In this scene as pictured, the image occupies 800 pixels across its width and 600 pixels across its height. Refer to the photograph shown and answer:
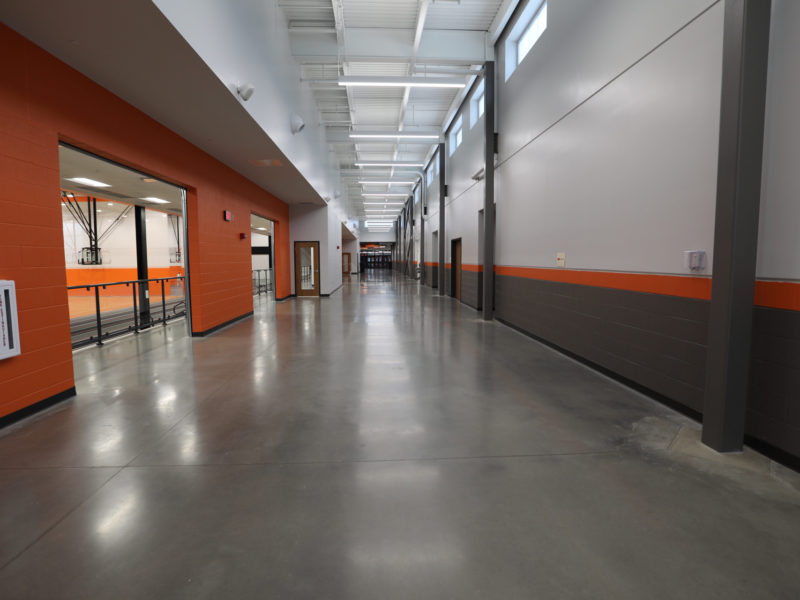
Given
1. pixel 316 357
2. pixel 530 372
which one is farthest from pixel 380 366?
pixel 530 372

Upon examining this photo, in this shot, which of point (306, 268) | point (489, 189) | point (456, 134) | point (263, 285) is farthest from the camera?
point (263, 285)

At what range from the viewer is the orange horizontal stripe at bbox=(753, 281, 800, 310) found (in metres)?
2.51

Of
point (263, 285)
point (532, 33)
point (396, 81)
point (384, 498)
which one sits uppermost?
point (532, 33)

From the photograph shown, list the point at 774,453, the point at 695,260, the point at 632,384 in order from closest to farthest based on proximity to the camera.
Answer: the point at 774,453, the point at 695,260, the point at 632,384

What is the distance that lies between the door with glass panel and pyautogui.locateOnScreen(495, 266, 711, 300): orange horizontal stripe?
9.66 meters

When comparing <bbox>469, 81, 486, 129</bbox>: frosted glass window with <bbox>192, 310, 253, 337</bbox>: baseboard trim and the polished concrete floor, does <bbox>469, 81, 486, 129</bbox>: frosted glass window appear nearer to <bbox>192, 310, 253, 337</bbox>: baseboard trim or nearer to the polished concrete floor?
<bbox>192, 310, 253, 337</bbox>: baseboard trim

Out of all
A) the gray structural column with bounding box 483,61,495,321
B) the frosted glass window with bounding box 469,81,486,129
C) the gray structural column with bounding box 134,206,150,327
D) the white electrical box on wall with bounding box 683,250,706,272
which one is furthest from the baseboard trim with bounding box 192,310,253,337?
the frosted glass window with bounding box 469,81,486,129

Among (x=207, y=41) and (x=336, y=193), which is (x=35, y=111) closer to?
(x=207, y=41)

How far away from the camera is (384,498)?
225 centimetres

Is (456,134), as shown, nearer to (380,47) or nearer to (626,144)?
(380,47)

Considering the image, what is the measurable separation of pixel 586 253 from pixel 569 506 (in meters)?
3.60

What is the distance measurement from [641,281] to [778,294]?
139 cm

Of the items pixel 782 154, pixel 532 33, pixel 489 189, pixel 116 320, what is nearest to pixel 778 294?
pixel 782 154

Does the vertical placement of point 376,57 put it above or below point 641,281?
above
